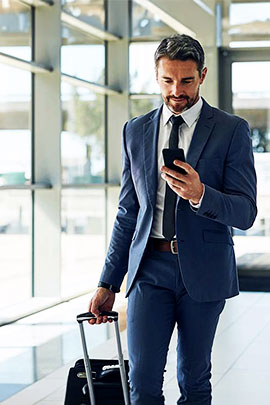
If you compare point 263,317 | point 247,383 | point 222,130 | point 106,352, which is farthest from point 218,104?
point 222,130

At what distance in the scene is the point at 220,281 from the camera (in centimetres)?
294

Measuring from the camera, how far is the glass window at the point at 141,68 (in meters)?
12.2

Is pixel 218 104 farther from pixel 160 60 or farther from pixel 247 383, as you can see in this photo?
pixel 160 60

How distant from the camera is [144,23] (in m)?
12.1

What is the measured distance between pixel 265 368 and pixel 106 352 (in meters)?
1.21

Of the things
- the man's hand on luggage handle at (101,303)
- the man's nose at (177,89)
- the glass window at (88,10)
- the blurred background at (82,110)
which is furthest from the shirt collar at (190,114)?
the glass window at (88,10)

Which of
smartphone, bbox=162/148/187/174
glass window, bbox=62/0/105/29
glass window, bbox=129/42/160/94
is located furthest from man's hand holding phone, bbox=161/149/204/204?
glass window, bbox=129/42/160/94

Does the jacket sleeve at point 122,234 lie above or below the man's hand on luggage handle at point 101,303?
above

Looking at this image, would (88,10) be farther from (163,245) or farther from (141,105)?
(163,245)

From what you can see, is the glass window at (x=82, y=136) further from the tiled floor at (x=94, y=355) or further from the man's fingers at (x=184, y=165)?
the man's fingers at (x=184, y=165)

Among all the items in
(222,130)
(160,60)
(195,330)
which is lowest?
(195,330)

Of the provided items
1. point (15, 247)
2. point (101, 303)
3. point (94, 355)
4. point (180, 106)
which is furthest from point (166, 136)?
point (15, 247)

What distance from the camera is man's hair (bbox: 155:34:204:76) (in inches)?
111

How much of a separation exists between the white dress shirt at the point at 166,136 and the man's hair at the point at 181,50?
0.17m
